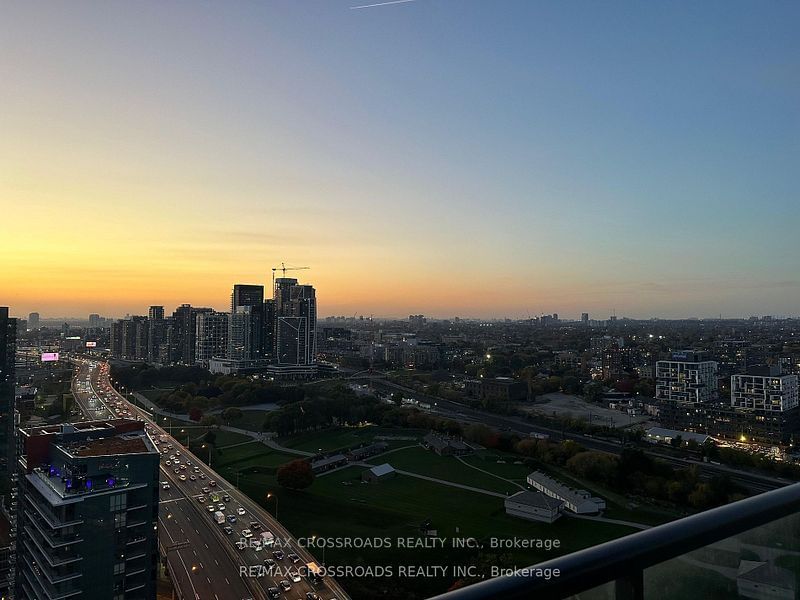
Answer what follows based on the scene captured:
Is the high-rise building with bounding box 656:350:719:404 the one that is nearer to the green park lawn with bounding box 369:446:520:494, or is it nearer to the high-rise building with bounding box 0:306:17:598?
the green park lawn with bounding box 369:446:520:494

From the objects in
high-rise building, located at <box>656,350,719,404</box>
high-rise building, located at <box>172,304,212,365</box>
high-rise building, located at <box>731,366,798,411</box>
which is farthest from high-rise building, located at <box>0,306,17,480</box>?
high-rise building, located at <box>172,304,212,365</box>

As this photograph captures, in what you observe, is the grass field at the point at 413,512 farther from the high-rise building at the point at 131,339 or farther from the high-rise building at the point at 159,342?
the high-rise building at the point at 131,339

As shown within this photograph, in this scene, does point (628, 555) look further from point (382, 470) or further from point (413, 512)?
point (382, 470)

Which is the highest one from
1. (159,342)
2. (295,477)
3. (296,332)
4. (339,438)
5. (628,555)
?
(628,555)

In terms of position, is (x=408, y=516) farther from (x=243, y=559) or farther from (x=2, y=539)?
(x=2, y=539)

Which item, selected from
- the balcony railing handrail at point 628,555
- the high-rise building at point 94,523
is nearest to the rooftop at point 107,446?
the high-rise building at point 94,523

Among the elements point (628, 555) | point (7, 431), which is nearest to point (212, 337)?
point (7, 431)

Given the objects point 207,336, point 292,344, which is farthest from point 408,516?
point 207,336
